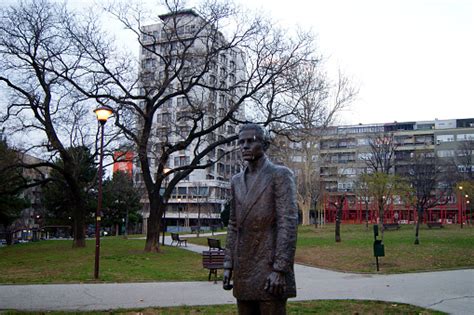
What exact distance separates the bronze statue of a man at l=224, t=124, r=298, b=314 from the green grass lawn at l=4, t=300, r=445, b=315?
388cm

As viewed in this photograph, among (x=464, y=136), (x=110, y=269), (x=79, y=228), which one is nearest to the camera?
(x=110, y=269)

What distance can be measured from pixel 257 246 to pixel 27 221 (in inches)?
3870

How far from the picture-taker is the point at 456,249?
20.0 m

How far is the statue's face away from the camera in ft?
15.4

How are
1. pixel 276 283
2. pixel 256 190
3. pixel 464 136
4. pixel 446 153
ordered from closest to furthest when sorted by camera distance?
pixel 276 283 → pixel 256 190 → pixel 464 136 → pixel 446 153

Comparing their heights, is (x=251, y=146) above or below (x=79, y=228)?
above

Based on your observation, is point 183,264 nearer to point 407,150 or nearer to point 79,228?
point 79,228

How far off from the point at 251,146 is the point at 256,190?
19.1 inches

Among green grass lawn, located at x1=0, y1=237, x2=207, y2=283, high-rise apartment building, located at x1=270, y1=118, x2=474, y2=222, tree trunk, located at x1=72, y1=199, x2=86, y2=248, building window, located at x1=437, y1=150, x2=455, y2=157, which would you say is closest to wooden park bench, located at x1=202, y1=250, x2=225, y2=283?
green grass lawn, located at x1=0, y1=237, x2=207, y2=283

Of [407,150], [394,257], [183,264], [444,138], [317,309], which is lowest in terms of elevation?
[183,264]

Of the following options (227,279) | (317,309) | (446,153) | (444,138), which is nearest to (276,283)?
(227,279)

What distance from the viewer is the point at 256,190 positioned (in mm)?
4582

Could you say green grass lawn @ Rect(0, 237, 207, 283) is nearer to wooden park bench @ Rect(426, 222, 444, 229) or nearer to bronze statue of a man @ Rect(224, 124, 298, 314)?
bronze statue of a man @ Rect(224, 124, 298, 314)

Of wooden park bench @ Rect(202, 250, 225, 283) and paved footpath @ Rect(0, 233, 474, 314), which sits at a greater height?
wooden park bench @ Rect(202, 250, 225, 283)
